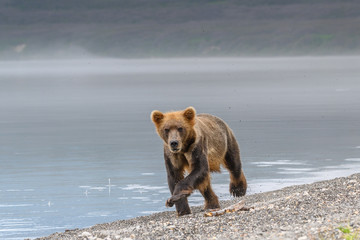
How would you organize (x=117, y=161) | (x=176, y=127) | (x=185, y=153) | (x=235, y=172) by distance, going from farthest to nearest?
(x=117, y=161)
(x=235, y=172)
(x=185, y=153)
(x=176, y=127)

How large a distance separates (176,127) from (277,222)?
111 inches

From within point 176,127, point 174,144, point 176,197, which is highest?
point 176,127

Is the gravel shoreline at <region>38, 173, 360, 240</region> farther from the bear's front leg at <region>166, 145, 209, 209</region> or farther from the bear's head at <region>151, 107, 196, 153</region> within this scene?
the bear's head at <region>151, 107, 196, 153</region>

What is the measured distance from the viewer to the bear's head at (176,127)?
1153 cm

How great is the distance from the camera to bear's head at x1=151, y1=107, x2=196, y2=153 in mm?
11531

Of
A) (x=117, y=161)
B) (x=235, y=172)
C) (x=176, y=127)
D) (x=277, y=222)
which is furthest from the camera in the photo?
(x=117, y=161)

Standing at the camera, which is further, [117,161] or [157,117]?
[117,161]

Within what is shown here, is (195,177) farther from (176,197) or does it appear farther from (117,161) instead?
(117,161)

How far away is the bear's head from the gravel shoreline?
1.13 meters

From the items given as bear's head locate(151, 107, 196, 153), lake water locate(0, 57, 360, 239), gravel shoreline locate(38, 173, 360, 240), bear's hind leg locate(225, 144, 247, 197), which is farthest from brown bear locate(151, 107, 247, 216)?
lake water locate(0, 57, 360, 239)

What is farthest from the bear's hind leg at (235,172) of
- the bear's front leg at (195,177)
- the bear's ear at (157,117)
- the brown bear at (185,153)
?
the bear's ear at (157,117)

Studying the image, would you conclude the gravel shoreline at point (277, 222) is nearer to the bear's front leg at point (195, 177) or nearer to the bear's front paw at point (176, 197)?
the bear's front paw at point (176, 197)

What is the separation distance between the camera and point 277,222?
939cm

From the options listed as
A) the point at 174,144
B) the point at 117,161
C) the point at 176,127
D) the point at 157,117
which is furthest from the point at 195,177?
the point at 117,161
